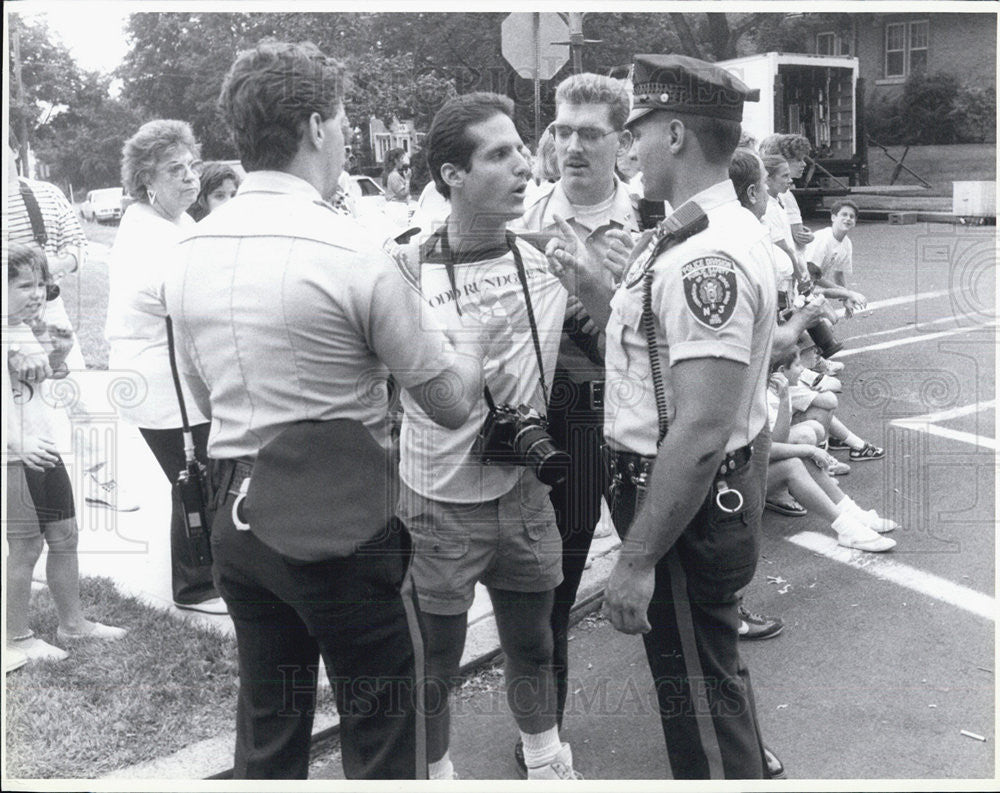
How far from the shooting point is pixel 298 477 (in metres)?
2.07

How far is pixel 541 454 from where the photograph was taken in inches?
100

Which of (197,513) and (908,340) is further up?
(197,513)

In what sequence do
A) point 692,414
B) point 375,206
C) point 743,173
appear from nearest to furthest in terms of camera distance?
1. point 692,414
2. point 743,173
3. point 375,206

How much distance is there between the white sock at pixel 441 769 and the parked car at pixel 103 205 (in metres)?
2.72

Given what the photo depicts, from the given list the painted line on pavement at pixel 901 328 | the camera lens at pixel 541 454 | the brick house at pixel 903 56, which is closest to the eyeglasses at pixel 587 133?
the camera lens at pixel 541 454

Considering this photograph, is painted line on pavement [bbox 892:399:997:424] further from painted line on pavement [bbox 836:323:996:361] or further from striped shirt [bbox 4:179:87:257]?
striped shirt [bbox 4:179:87:257]

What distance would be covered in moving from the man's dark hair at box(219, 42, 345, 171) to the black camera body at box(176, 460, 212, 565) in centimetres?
91

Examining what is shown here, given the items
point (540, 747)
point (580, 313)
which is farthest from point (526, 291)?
point (540, 747)

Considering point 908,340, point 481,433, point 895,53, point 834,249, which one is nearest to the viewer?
point 481,433

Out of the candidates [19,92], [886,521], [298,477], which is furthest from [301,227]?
[886,521]

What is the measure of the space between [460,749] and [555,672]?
460mm

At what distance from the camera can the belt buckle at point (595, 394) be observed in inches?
119

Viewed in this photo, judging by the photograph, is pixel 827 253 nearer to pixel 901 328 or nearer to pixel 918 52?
pixel 901 328

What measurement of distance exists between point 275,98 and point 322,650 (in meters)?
1.14
